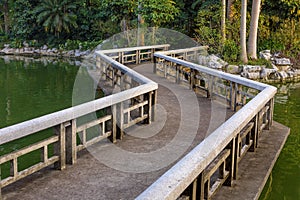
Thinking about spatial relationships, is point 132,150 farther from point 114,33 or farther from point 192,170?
point 114,33

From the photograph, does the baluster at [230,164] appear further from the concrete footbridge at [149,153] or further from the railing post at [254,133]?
the railing post at [254,133]

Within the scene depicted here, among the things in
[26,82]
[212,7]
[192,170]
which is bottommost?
[26,82]

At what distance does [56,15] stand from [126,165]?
26.4 m

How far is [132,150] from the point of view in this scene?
17.0 ft

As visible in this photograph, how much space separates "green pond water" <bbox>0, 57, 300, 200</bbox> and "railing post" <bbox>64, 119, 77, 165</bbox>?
1564 millimetres

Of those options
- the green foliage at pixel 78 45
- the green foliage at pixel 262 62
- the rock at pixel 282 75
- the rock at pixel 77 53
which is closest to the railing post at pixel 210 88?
the rock at pixel 282 75

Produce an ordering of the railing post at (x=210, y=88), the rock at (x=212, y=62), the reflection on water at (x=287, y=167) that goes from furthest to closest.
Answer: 1. the rock at (x=212, y=62)
2. the railing post at (x=210, y=88)
3. the reflection on water at (x=287, y=167)

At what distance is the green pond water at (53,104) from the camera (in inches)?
233

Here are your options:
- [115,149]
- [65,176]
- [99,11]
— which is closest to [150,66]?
[115,149]

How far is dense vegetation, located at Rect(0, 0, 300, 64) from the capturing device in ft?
61.7

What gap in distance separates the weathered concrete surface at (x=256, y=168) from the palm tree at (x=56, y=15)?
81.2ft

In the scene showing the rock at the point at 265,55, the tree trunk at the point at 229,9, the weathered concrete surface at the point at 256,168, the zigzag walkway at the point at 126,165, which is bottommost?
the weathered concrete surface at the point at 256,168

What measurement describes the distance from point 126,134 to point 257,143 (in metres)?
1.76

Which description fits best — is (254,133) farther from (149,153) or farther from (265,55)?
(265,55)
